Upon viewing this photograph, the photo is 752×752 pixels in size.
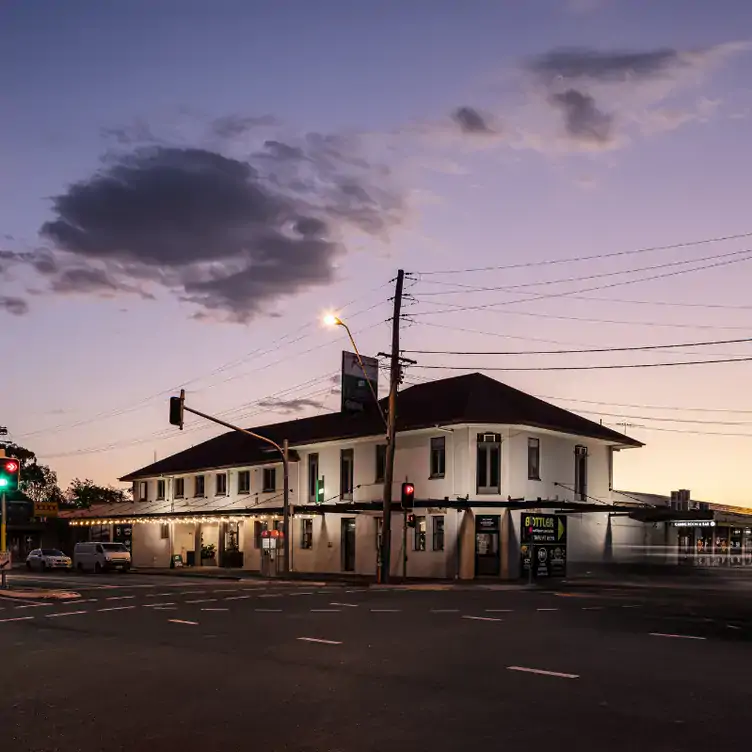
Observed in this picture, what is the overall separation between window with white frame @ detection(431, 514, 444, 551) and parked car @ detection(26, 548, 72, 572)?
26.6 m

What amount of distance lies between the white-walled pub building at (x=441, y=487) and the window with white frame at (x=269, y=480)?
0.06m

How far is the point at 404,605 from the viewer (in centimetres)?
2562

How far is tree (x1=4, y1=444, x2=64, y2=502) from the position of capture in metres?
101

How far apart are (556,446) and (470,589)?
43.0 feet

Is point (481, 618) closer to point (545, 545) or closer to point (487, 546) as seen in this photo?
point (545, 545)

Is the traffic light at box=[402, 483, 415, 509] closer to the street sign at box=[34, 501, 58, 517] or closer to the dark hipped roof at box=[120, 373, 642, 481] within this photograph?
the dark hipped roof at box=[120, 373, 642, 481]

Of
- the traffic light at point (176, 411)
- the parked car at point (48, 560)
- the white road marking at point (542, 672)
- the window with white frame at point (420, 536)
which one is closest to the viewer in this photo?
the white road marking at point (542, 672)

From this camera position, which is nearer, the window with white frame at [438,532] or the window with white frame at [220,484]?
the window with white frame at [438,532]

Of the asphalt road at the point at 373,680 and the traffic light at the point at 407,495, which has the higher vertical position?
the traffic light at the point at 407,495

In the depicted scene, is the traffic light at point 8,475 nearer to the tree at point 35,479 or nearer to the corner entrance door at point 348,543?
the corner entrance door at point 348,543

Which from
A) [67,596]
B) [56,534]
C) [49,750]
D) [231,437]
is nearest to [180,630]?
[49,750]

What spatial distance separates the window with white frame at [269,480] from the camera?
192 ft

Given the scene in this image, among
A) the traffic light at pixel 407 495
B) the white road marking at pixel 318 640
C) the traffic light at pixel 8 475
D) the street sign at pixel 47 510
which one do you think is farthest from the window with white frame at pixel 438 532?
the street sign at pixel 47 510

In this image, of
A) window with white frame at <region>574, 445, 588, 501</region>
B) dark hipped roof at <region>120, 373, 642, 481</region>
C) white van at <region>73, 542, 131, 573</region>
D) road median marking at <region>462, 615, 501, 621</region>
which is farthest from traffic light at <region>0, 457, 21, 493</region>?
white van at <region>73, 542, 131, 573</region>
